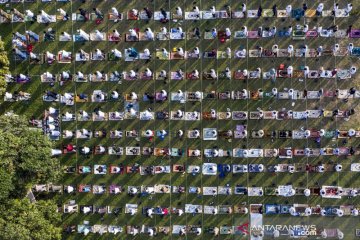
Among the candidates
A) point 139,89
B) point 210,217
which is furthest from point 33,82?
point 210,217

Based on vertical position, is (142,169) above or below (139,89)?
below

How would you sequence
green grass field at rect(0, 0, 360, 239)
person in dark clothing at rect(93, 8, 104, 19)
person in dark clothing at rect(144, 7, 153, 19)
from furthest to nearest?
person in dark clothing at rect(93, 8, 104, 19) < person in dark clothing at rect(144, 7, 153, 19) < green grass field at rect(0, 0, 360, 239)

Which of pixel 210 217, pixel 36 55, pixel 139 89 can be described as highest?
pixel 36 55

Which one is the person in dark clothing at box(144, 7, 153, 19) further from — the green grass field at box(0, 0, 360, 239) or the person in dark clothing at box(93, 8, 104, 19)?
the person in dark clothing at box(93, 8, 104, 19)

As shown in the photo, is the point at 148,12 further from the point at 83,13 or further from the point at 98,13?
the point at 83,13

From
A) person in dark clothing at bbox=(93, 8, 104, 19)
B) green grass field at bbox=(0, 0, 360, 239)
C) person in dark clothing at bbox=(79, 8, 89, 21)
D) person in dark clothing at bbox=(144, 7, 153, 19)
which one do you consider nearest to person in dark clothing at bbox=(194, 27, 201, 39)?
green grass field at bbox=(0, 0, 360, 239)

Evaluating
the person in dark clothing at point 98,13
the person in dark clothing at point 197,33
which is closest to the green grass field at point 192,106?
the person in dark clothing at point 197,33

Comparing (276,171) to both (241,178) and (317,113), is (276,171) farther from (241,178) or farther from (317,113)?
(317,113)

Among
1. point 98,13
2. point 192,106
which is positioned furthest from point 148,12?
point 192,106
